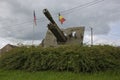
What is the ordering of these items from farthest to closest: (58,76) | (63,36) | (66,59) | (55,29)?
(63,36) → (55,29) → (66,59) → (58,76)

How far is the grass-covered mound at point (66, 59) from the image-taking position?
43.3ft

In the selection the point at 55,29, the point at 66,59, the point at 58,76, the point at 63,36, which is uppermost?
the point at 55,29

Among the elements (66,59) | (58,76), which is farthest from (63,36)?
(58,76)

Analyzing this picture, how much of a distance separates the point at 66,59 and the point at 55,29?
3.17 m

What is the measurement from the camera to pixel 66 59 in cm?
1345

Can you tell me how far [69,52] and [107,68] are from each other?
1609mm

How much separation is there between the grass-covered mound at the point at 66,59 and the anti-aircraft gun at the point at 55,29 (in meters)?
2.01

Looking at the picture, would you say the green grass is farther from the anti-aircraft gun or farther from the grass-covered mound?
the anti-aircraft gun

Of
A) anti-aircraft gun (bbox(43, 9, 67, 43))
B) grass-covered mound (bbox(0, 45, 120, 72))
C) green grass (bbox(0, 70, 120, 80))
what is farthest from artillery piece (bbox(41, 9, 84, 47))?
green grass (bbox(0, 70, 120, 80))

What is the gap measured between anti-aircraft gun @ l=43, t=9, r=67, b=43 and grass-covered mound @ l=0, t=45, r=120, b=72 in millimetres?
2015

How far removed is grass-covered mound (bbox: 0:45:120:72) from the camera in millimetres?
13188

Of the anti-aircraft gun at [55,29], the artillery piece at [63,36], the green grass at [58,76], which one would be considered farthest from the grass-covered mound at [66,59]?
the artillery piece at [63,36]

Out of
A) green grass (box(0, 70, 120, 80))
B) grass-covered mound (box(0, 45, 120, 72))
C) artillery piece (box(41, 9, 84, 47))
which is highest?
artillery piece (box(41, 9, 84, 47))

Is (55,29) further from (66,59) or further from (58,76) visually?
(58,76)
